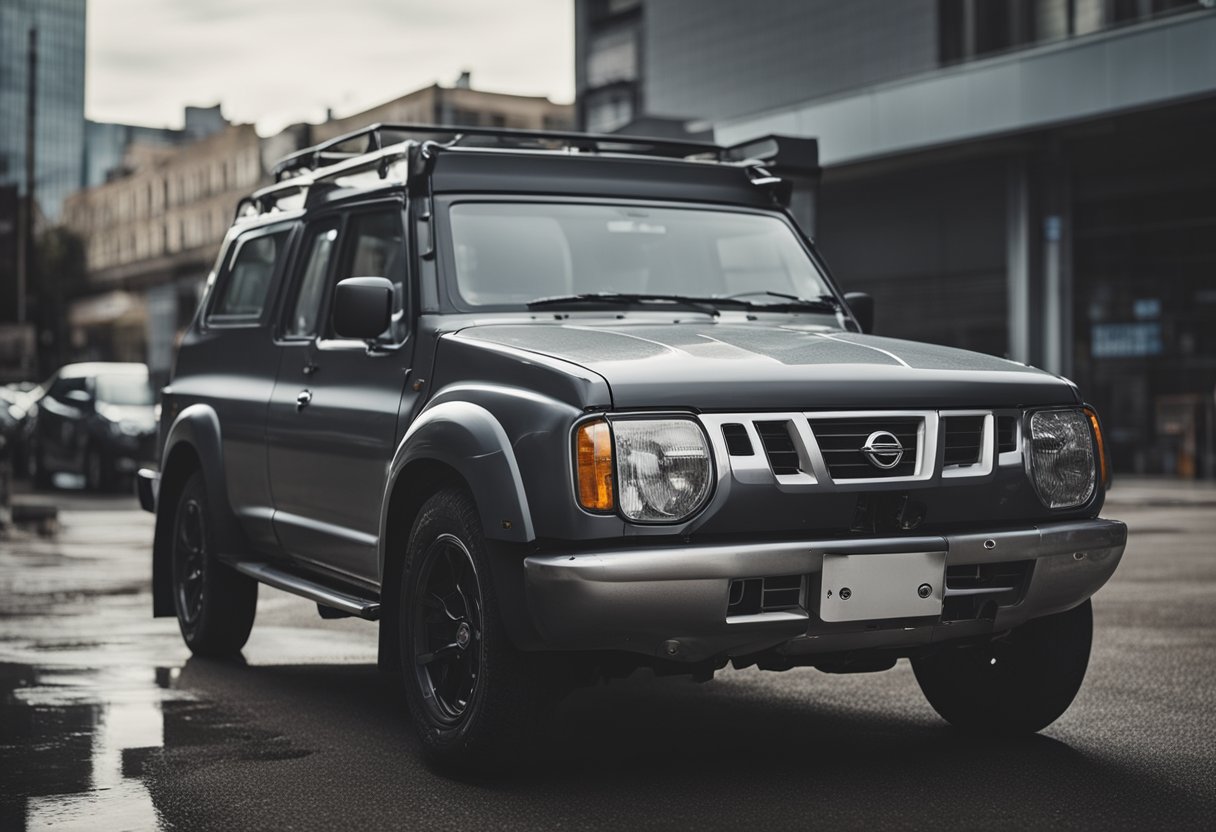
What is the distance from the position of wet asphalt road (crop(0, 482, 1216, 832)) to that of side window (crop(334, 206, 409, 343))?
4.91 feet

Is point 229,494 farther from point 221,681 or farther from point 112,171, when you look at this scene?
point 112,171

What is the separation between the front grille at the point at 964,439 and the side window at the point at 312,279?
282cm

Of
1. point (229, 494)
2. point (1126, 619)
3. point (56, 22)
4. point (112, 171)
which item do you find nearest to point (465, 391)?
point (229, 494)

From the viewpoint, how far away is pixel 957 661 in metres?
6.06

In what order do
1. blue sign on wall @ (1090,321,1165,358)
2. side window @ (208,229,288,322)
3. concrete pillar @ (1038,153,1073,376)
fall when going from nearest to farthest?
side window @ (208,229,288,322)
blue sign on wall @ (1090,321,1165,358)
concrete pillar @ (1038,153,1073,376)

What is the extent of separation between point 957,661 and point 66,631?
16.3 ft

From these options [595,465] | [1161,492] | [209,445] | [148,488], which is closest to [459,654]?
[595,465]

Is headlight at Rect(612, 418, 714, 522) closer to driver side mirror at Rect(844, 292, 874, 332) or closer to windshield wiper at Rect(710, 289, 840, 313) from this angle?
windshield wiper at Rect(710, 289, 840, 313)

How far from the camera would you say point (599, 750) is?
5766 mm

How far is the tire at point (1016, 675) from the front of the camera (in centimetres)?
568

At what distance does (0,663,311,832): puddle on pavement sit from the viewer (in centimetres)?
495

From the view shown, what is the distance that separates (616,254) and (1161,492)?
16931 mm

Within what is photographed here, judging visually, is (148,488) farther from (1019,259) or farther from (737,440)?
(1019,259)

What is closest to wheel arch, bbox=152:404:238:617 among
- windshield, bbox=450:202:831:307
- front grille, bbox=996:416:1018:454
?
windshield, bbox=450:202:831:307
